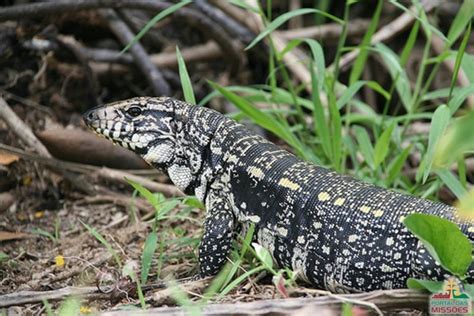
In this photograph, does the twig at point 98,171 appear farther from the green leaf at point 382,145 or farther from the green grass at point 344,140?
the green leaf at point 382,145

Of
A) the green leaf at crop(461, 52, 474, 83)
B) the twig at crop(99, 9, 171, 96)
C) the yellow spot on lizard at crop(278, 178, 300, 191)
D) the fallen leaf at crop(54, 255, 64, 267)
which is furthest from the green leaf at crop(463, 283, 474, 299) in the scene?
the twig at crop(99, 9, 171, 96)

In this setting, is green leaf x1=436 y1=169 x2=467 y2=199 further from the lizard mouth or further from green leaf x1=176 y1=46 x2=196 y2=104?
the lizard mouth

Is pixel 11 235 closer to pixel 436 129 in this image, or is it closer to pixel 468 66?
pixel 436 129

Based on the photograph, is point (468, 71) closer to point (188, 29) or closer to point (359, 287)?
point (359, 287)

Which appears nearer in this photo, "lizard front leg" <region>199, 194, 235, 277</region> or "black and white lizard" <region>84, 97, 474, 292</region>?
"black and white lizard" <region>84, 97, 474, 292</region>

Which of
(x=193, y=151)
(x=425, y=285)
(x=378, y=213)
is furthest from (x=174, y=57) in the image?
(x=425, y=285)

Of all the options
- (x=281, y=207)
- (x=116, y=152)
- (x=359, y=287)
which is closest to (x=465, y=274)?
(x=359, y=287)
